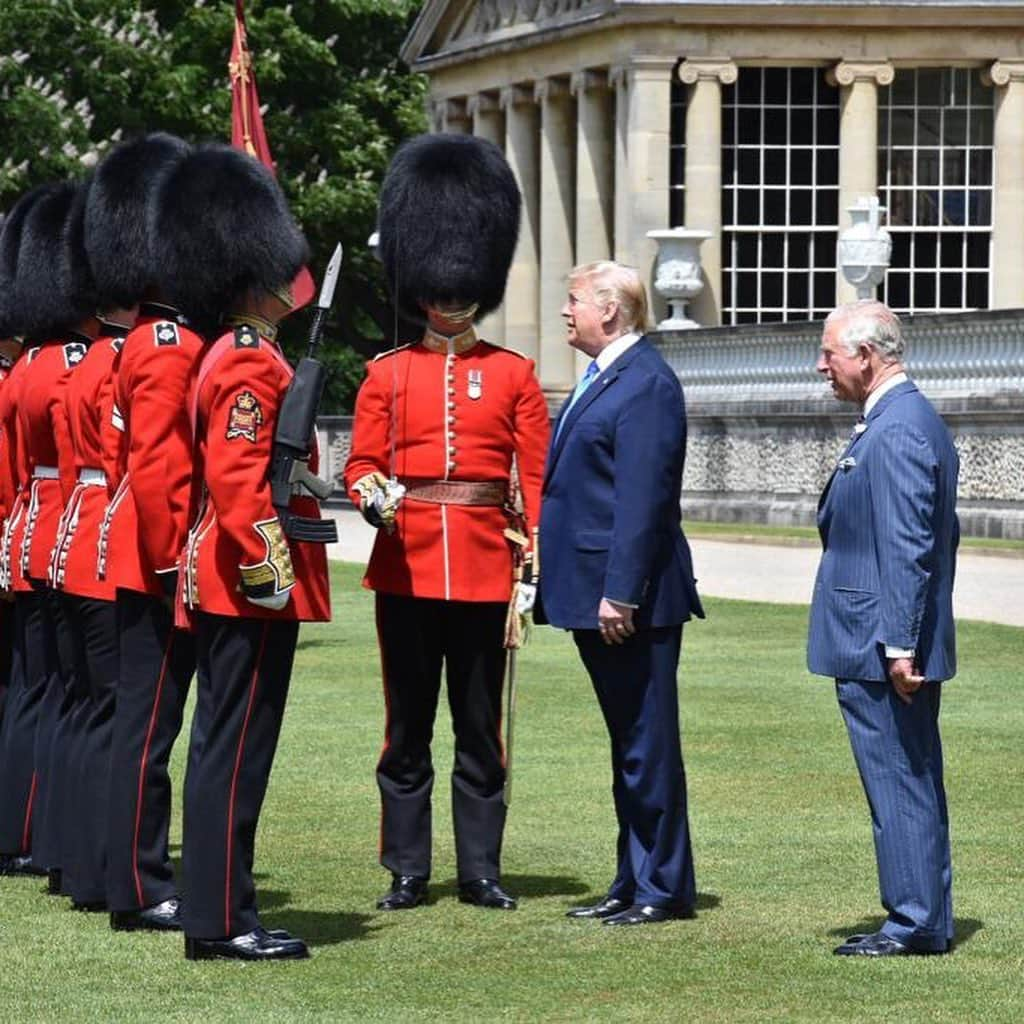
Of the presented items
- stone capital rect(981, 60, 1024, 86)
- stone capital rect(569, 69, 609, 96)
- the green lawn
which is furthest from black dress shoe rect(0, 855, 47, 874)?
stone capital rect(569, 69, 609, 96)

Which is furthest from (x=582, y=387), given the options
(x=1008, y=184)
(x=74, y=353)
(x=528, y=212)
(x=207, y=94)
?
(x=528, y=212)

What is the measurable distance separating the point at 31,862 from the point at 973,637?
35.0 ft

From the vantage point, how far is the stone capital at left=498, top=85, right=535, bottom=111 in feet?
195

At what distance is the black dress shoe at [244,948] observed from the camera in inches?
368

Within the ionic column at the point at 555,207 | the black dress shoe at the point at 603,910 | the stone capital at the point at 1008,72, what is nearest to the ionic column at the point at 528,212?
the ionic column at the point at 555,207

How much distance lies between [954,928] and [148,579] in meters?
2.58

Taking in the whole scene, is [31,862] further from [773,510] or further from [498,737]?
[773,510]

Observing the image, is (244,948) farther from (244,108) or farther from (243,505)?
(244,108)

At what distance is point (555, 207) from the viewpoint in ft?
193

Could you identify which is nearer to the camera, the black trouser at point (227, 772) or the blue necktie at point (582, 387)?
the black trouser at point (227, 772)

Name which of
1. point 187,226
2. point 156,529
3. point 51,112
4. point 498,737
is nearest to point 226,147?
point 187,226

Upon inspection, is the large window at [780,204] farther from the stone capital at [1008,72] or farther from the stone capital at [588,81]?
the stone capital at [1008,72]

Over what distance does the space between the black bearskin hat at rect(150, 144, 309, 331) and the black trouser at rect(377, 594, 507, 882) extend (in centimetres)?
133

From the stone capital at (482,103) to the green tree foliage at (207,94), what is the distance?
3.82ft
